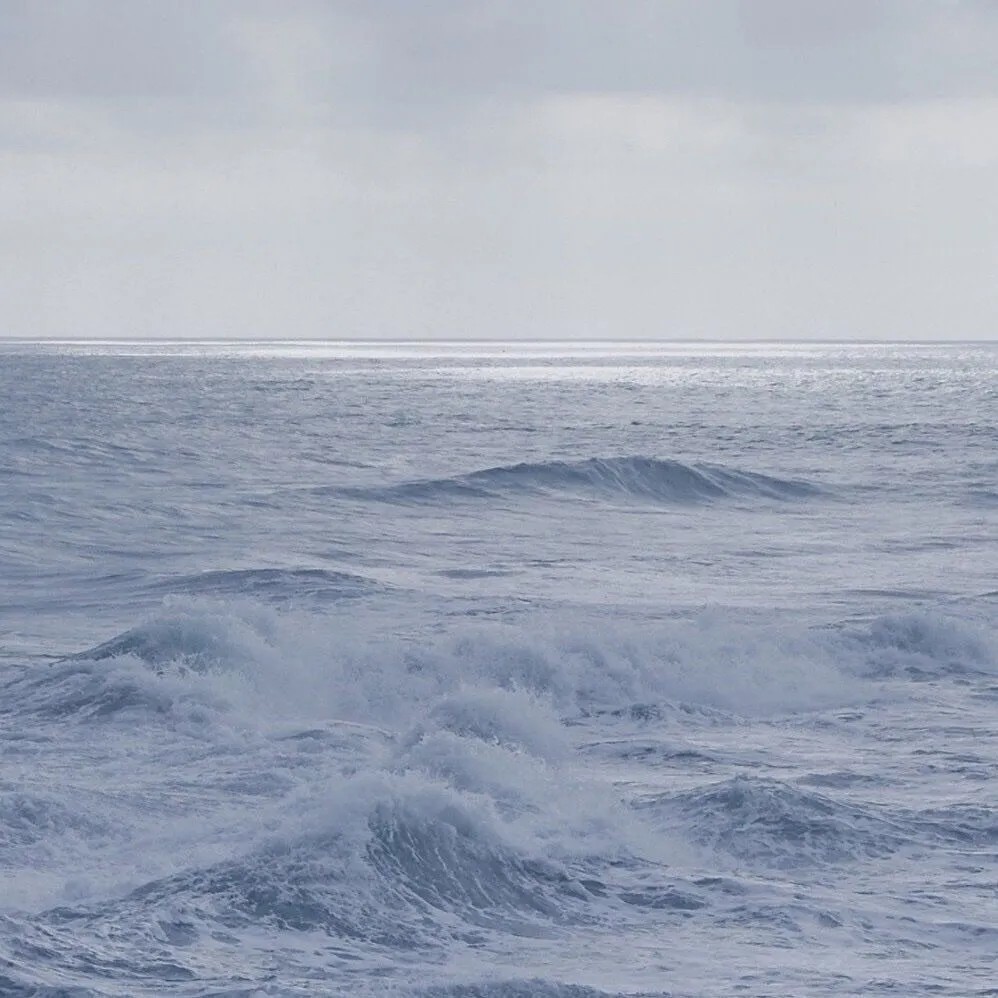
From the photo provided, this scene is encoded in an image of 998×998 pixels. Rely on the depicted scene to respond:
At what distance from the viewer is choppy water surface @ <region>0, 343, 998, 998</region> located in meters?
8.01

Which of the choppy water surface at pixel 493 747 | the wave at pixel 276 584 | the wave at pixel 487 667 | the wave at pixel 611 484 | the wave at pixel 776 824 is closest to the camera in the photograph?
the choppy water surface at pixel 493 747

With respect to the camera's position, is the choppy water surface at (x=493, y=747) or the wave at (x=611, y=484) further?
the wave at (x=611, y=484)

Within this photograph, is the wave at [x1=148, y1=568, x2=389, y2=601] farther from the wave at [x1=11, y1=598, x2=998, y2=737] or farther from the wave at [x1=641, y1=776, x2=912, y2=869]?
the wave at [x1=641, y1=776, x2=912, y2=869]

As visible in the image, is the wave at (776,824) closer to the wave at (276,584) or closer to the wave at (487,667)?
the wave at (487,667)


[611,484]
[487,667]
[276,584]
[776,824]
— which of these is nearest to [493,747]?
[776,824]

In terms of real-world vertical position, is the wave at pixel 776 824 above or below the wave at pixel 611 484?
below

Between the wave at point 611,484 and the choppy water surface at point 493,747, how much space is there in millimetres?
1549

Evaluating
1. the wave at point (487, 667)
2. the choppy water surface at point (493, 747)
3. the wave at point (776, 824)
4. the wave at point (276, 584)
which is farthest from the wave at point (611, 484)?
the wave at point (776, 824)

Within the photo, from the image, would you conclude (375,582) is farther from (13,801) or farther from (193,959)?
(193,959)

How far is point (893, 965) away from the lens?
7.85 m

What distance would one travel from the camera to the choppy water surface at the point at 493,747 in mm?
8008

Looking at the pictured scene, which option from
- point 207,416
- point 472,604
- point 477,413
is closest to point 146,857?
point 472,604

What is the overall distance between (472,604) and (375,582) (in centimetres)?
215

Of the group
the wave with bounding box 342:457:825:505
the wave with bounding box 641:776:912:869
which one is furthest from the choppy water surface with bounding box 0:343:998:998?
the wave with bounding box 342:457:825:505
